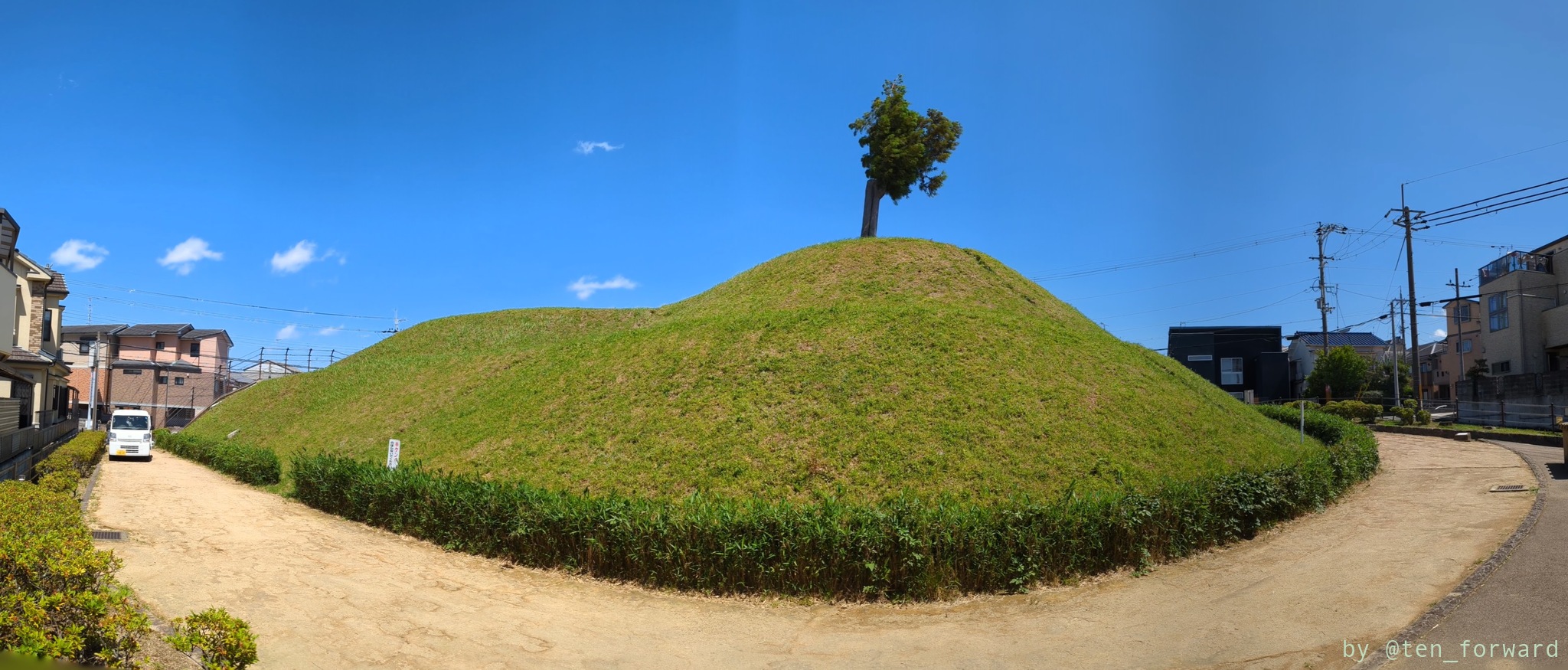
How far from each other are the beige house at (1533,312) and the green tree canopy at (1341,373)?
693cm

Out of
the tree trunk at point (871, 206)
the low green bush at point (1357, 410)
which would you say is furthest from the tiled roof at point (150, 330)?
the low green bush at point (1357, 410)

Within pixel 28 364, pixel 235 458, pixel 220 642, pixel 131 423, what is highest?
pixel 28 364

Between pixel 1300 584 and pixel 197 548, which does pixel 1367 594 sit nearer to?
pixel 1300 584

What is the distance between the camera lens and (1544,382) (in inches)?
1489

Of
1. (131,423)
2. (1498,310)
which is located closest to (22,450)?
(131,423)

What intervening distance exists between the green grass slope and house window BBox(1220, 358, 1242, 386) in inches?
1488

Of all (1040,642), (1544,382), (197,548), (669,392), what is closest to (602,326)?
(669,392)

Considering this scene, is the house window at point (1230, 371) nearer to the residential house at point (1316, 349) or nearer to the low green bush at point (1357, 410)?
the residential house at point (1316, 349)

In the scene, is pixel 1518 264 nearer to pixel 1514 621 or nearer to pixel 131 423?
pixel 1514 621

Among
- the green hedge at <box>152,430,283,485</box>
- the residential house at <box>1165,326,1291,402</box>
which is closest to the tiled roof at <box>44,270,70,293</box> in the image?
the green hedge at <box>152,430,283,485</box>

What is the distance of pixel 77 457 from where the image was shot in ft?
66.5

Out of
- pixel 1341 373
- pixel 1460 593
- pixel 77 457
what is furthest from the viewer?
pixel 1341 373

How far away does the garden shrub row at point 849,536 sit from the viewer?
10320mm

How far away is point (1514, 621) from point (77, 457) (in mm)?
28664
